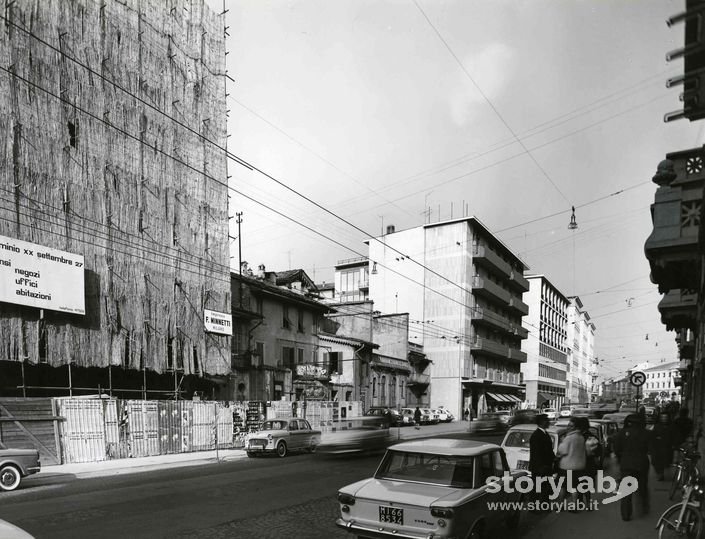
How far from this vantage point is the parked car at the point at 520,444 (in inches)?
472

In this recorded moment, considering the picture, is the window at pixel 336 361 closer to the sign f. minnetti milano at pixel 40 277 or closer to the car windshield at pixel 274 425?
the car windshield at pixel 274 425

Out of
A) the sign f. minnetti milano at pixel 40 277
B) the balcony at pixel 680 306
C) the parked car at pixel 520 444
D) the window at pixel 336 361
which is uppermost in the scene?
the sign f. minnetti milano at pixel 40 277

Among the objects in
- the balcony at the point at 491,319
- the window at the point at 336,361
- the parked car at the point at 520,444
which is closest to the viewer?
the parked car at the point at 520,444

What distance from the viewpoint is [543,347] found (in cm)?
8838

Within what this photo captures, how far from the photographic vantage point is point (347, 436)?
19.1m

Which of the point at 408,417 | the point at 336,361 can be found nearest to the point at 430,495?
the point at 336,361

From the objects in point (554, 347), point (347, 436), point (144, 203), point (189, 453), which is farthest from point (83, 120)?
point (554, 347)

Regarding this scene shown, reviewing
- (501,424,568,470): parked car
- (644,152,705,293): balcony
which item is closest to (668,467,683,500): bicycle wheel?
(501,424,568,470): parked car

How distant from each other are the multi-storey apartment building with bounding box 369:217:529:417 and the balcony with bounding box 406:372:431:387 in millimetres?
710

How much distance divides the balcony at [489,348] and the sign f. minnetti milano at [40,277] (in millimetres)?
45214

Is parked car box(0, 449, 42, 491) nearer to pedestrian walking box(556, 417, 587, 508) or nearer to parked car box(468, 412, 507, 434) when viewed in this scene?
pedestrian walking box(556, 417, 587, 508)

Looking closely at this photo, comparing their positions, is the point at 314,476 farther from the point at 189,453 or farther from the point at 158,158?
the point at 158,158

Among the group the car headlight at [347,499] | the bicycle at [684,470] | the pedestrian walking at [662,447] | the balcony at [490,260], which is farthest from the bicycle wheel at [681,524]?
the balcony at [490,260]

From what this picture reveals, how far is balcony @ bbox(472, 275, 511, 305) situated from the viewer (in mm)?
59866
